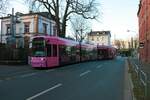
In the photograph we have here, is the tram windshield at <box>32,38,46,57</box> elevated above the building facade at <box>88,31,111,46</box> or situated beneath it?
situated beneath

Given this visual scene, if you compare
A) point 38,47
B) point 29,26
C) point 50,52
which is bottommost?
point 50,52

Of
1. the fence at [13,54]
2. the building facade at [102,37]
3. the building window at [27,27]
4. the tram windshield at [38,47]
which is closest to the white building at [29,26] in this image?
the building window at [27,27]

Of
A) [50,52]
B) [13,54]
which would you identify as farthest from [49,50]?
[13,54]

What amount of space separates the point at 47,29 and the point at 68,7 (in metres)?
23.2

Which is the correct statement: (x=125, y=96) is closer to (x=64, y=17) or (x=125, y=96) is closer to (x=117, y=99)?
(x=117, y=99)

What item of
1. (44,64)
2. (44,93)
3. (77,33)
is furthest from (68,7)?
(77,33)

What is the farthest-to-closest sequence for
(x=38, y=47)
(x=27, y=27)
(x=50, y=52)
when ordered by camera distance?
(x=27, y=27)
(x=50, y=52)
(x=38, y=47)

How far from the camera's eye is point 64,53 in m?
39.0

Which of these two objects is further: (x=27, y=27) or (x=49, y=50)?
(x=27, y=27)

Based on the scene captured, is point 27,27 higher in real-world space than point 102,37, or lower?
lower

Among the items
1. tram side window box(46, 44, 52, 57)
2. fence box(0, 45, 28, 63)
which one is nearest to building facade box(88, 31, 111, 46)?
fence box(0, 45, 28, 63)

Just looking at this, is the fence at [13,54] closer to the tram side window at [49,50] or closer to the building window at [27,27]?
the tram side window at [49,50]

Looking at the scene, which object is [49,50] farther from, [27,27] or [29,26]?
[27,27]

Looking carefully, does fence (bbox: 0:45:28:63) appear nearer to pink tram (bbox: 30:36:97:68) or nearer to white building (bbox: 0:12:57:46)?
pink tram (bbox: 30:36:97:68)
